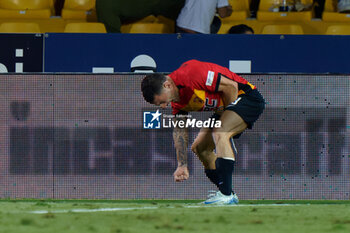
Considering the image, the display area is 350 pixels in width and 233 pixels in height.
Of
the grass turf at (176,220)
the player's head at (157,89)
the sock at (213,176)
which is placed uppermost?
the player's head at (157,89)

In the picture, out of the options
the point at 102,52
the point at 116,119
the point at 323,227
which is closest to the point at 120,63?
the point at 102,52

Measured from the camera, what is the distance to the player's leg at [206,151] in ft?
20.7

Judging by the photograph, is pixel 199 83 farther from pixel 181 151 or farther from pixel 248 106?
pixel 181 151

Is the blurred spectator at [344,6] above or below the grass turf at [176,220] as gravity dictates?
above

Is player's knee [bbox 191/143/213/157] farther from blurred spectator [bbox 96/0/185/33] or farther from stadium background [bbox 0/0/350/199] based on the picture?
blurred spectator [bbox 96/0/185/33]

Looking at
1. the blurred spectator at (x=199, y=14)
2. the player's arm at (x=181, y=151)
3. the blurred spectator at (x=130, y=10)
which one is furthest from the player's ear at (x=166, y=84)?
the blurred spectator at (x=130, y=10)

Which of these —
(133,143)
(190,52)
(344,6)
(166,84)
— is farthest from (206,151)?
(344,6)

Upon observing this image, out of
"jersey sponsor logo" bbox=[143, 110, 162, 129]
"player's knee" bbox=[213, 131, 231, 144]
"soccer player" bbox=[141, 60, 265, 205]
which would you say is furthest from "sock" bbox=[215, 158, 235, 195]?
"jersey sponsor logo" bbox=[143, 110, 162, 129]

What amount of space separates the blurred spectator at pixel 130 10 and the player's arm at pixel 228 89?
3125 millimetres

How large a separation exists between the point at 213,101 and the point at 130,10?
132 inches

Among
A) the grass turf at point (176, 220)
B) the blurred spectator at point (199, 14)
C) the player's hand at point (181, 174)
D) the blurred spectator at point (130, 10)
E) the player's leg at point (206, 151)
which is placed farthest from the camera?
the blurred spectator at point (130, 10)

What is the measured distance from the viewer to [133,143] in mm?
6879

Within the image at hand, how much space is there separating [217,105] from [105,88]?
4.57 ft

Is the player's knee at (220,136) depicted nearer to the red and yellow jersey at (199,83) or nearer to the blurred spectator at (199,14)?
the red and yellow jersey at (199,83)
